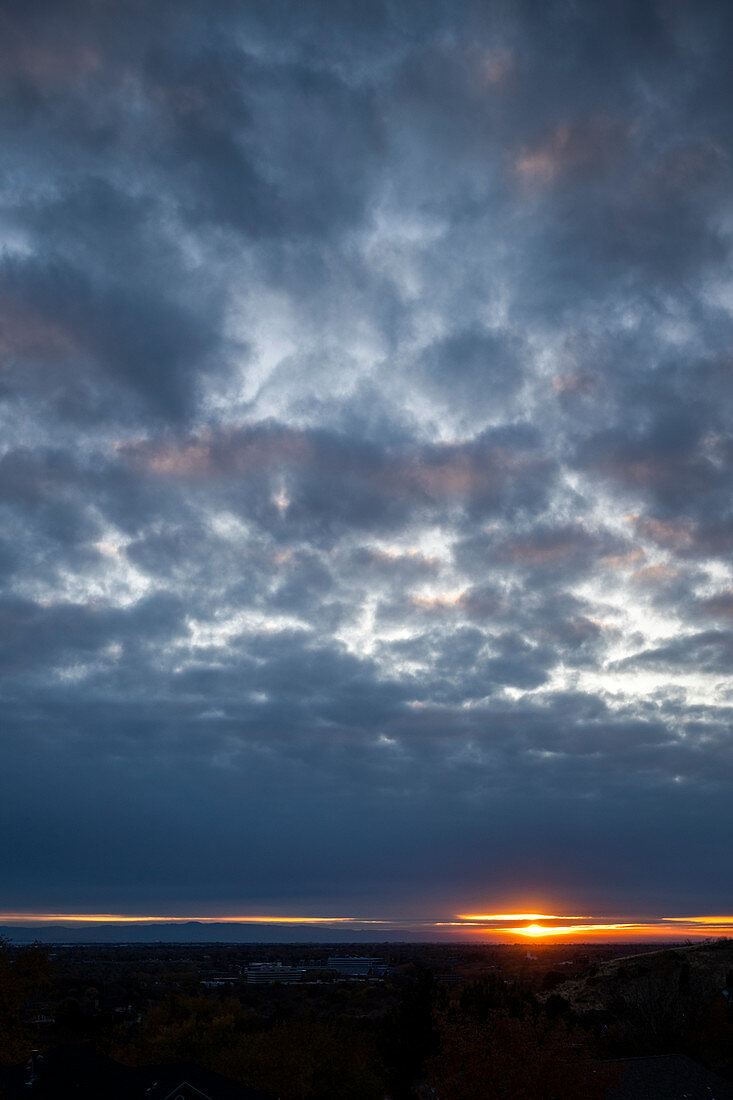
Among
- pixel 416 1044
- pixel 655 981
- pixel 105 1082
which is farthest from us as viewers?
pixel 655 981

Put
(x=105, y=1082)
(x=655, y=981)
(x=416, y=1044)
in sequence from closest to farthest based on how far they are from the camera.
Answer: (x=105, y=1082)
(x=416, y=1044)
(x=655, y=981)

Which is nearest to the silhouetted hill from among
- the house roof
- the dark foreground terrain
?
the dark foreground terrain

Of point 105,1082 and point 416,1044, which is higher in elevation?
point 105,1082

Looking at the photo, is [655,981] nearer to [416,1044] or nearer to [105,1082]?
[416,1044]

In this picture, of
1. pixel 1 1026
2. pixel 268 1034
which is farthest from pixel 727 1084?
pixel 1 1026

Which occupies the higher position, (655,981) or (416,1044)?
(416,1044)

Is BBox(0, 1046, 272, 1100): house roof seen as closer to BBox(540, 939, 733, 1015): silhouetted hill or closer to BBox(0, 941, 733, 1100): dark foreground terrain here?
BBox(0, 941, 733, 1100): dark foreground terrain

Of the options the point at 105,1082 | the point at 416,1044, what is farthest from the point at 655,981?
the point at 105,1082

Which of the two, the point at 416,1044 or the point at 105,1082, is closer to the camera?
the point at 105,1082

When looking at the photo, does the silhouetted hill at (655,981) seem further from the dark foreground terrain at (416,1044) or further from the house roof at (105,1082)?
the house roof at (105,1082)

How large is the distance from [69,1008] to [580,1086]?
277ft

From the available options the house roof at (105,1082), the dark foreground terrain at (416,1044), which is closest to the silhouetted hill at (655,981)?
the dark foreground terrain at (416,1044)

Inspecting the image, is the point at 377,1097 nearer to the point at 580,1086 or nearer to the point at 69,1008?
the point at 580,1086

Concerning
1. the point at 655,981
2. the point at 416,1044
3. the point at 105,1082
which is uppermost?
the point at 105,1082
